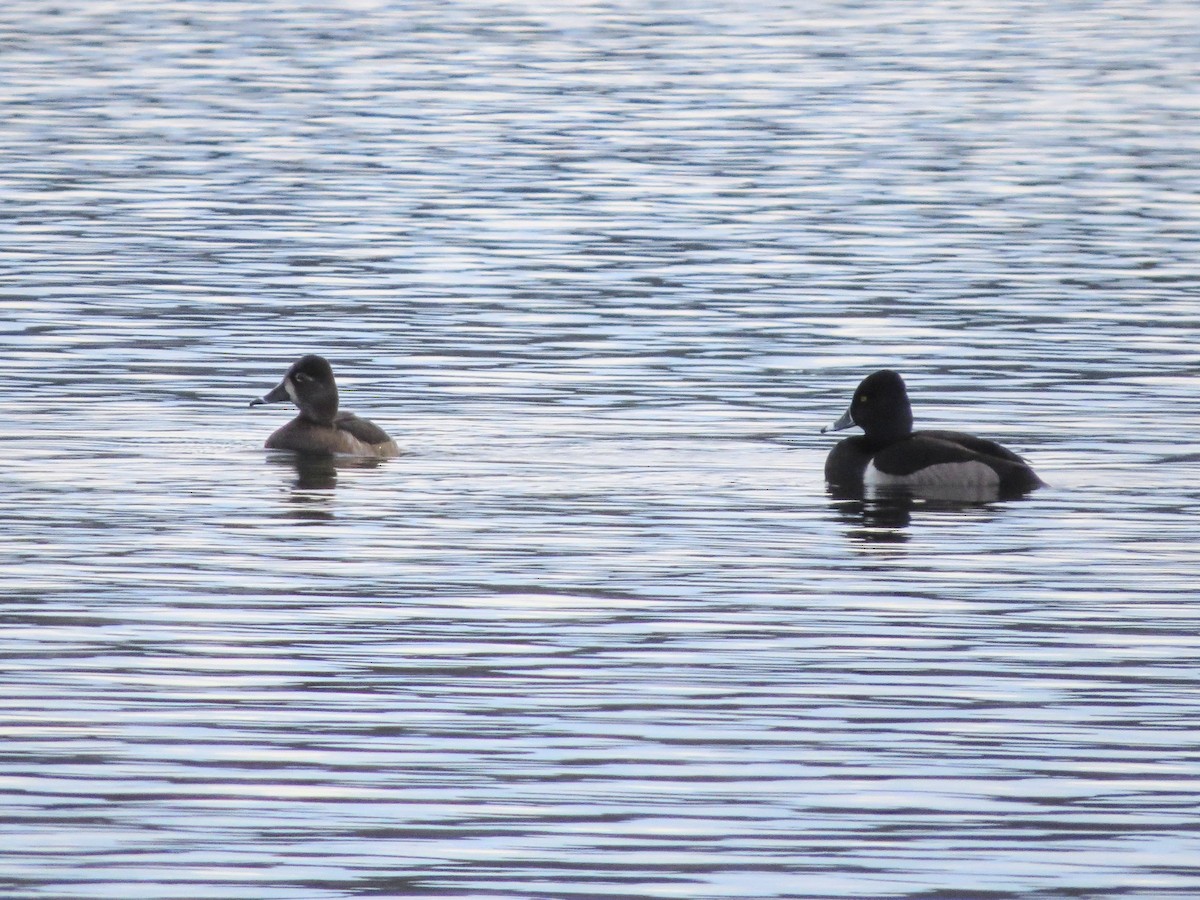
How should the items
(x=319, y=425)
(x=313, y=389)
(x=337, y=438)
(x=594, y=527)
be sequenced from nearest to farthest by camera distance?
1. (x=594, y=527)
2. (x=337, y=438)
3. (x=319, y=425)
4. (x=313, y=389)

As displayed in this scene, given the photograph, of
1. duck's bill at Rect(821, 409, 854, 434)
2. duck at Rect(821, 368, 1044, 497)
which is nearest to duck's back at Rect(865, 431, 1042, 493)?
duck at Rect(821, 368, 1044, 497)

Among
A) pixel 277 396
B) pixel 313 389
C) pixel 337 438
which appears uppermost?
pixel 313 389

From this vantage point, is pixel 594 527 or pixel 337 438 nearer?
pixel 594 527

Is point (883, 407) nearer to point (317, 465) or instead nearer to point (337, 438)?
point (337, 438)

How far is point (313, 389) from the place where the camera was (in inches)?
787

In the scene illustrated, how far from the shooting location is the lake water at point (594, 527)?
9828 millimetres

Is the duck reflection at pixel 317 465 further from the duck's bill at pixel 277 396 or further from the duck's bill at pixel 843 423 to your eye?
the duck's bill at pixel 843 423

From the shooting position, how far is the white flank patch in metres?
17.8

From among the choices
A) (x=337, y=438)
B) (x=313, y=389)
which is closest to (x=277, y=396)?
(x=313, y=389)

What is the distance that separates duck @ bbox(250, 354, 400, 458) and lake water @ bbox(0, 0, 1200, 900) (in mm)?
310

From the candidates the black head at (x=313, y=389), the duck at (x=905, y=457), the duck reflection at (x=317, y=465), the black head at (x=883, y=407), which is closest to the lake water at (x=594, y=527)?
the duck reflection at (x=317, y=465)

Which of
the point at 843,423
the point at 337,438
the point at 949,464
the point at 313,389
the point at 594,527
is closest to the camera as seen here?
the point at 594,527

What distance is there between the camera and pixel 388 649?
1271 cm

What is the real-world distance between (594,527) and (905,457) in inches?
117
